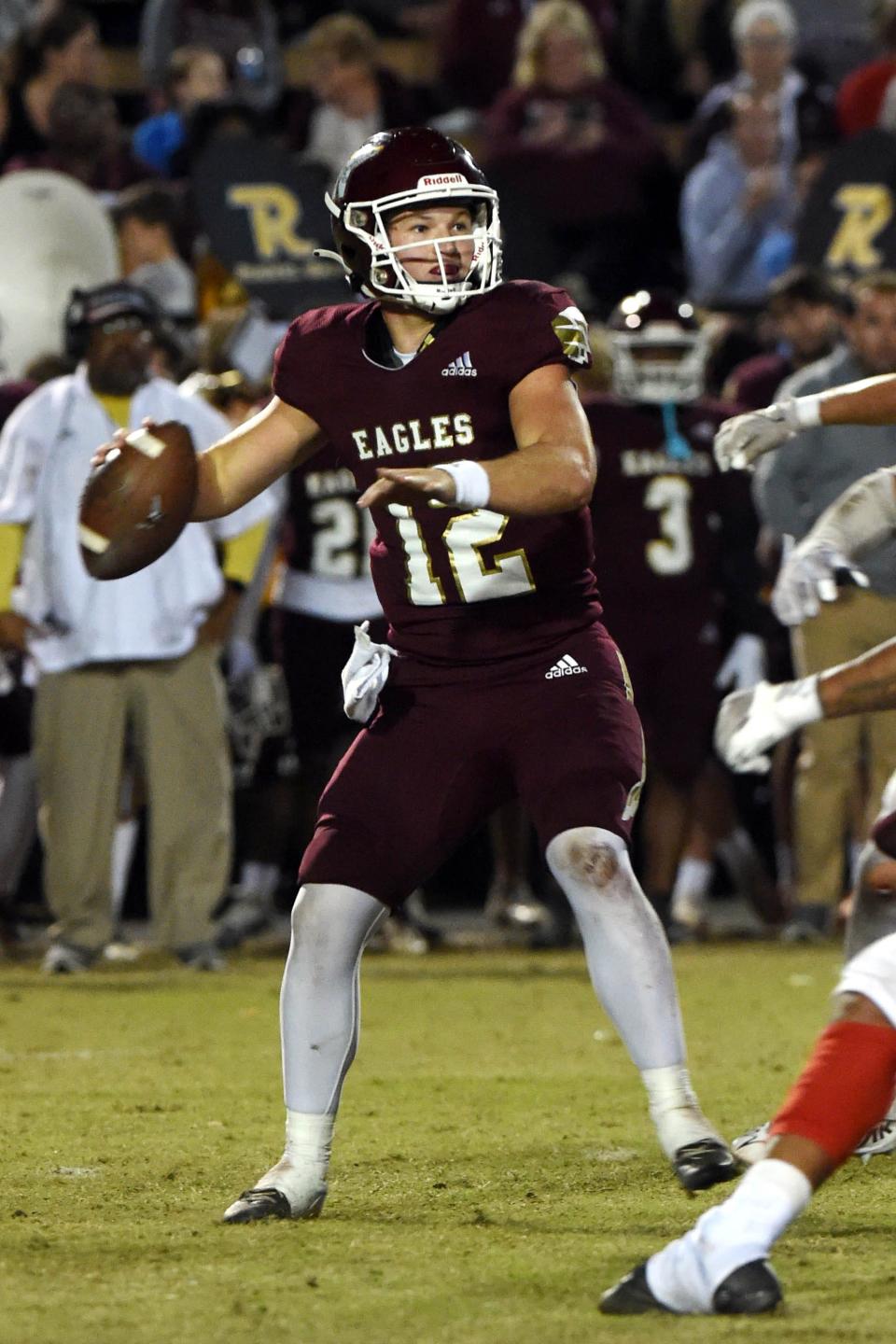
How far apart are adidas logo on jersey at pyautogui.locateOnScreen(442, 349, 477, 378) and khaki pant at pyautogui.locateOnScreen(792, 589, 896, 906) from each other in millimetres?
4307

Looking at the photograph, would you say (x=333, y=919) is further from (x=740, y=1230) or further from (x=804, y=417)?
(x=804, y=417)

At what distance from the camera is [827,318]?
945cm

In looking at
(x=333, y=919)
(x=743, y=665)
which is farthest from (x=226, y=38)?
(x=333, y=919)

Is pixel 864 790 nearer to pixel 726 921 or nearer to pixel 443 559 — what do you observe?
pixel 726 921

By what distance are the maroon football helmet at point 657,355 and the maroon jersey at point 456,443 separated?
13.8 feet

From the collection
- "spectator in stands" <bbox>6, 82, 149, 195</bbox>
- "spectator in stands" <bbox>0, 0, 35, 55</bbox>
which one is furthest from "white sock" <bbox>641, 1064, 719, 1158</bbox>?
"spectator in stands" <bbox>0, 0, 35, 55</bbox>

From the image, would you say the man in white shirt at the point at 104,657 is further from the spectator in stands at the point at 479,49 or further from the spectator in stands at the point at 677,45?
the spectator in stands at the point at 677,45

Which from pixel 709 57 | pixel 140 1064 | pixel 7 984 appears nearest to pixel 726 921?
pixel 7 984

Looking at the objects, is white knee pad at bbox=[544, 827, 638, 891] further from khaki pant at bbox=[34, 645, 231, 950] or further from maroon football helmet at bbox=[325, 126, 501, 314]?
khaki pant at bbox=[34, 645, 231, 950]

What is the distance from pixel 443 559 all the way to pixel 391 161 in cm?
75

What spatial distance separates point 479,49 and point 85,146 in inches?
109

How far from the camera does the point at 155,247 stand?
10.2 m

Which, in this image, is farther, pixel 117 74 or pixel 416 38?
pixel 416 38

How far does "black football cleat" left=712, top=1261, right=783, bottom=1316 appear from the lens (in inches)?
134
